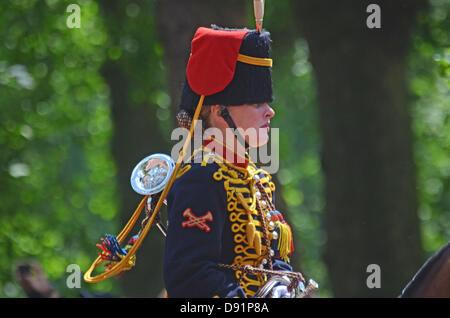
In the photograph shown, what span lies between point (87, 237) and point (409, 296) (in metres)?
11.5

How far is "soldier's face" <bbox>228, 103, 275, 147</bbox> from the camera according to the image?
366 cm

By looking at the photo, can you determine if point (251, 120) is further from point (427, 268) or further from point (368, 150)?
point (368, 150)

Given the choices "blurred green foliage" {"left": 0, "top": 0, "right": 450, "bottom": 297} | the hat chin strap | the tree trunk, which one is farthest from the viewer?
"blurred green foliage" {"left": 0, "top": 0, "right": 450, "bottom": 297}

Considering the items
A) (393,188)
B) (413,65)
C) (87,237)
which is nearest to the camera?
(393,188)

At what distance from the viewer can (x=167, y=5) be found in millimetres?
6973

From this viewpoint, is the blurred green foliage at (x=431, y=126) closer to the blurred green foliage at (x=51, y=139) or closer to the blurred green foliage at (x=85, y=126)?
the blurred green foliage at (x=85, y=126)

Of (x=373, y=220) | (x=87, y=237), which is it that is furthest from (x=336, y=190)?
(x=87, y=237)

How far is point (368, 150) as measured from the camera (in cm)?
784

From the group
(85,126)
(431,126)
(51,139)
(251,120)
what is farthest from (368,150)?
(85,126)

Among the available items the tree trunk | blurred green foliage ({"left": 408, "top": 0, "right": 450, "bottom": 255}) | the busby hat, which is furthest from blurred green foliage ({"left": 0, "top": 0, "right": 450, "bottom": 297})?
the busby hat

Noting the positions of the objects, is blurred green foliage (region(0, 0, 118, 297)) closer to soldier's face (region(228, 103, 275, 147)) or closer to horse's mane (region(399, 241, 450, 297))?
soldier's face (region(228, 103, 275, 147))

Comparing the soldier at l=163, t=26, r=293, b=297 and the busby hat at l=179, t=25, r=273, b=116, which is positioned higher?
the busby hat at l=179, t=25, r=273, b=116
